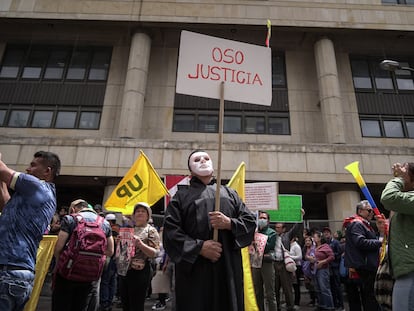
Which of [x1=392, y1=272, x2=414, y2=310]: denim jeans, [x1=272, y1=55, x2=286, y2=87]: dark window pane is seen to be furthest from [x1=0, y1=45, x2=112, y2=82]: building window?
[x1=392, y1=272, x2=414, y2=310]: denim jeans

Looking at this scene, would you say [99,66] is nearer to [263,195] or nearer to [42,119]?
[42,119]

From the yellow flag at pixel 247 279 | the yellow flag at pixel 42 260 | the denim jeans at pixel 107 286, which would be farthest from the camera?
the denim jeans at pixel 107 286

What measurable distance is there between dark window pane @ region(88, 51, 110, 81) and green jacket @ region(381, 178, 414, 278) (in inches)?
758

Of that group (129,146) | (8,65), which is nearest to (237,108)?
(129,146)

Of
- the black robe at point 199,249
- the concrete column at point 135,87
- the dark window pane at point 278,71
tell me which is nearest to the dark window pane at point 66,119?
the concrete column at point 135,87

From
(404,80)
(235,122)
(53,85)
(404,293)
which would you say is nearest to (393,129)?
(404,80)

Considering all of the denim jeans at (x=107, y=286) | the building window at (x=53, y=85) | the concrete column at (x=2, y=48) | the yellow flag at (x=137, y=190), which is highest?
the concrete column at (x=2, y=48)

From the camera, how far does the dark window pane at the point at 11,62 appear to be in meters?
19.4

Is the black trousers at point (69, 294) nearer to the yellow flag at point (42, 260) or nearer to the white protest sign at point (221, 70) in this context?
the yellow flag at point (42, 260)

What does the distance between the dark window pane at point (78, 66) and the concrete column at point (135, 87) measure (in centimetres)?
343

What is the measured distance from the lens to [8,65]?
19.6 metres

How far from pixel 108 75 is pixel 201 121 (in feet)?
21.6

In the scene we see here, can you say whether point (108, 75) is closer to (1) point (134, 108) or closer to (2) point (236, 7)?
(1) point (134, 108)

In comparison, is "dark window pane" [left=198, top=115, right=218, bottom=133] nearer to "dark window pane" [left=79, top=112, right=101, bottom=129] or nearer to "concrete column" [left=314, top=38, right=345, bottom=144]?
"dark window pane" [left=79, top=112, right=101, bottom=129]
